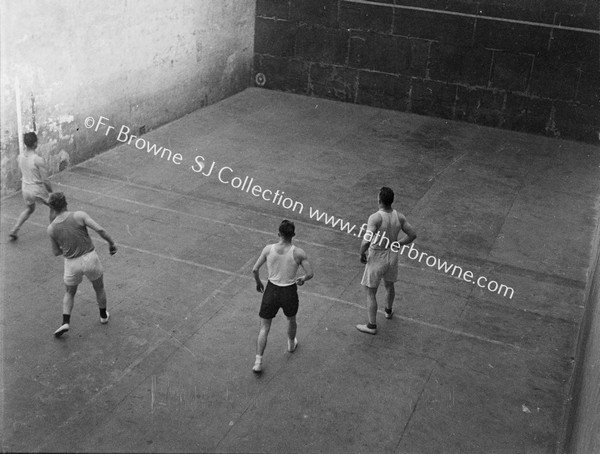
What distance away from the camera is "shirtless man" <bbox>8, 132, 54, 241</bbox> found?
9.66 metres

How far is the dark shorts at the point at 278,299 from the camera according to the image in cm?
715

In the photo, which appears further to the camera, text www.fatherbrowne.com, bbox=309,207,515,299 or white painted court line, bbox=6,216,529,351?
text www.fatherbrowne.com, bbox=309,207,515,299

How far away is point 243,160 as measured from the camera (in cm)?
1380

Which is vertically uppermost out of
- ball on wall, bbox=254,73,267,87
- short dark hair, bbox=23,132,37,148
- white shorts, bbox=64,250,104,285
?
short dark hair, bbox=23,132,37,148

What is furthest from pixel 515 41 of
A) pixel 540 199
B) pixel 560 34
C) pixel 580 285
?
pixel 580 285

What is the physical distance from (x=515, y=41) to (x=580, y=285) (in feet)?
26.2

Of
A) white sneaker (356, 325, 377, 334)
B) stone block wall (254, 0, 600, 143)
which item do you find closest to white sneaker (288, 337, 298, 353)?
white sneaker (356, 325, 377, 334)

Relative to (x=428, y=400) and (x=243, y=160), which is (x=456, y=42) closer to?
(x=243, y=160)

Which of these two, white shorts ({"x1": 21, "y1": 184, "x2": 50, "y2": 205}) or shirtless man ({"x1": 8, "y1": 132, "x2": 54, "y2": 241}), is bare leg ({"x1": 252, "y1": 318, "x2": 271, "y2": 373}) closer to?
shirtless man ({"x1": 8, "y1": 132, "x2": 54, "y2": 241})

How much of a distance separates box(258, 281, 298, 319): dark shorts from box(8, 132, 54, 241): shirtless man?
4031 millimetres

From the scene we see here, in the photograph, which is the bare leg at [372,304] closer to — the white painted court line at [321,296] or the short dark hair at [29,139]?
the white painted court line at [321,296]

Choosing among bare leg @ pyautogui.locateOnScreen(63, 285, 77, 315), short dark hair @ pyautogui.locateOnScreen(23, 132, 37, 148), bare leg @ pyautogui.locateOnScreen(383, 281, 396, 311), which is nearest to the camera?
bare leg @ pyautogui.locateOnScreen(63, 285, 77, 315)

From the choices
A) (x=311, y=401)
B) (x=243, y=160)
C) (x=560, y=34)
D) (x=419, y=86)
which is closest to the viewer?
(x=311, y=401)

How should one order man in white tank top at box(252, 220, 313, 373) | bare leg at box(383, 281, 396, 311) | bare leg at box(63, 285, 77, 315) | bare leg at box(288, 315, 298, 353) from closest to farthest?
man in white tank top at box(252, 220, 313, 373), bare leg at box(288, 315, 298, 353), bare leg at box(63, 285, 77, 315), bare leg at box(383, 281, 396, 311)
